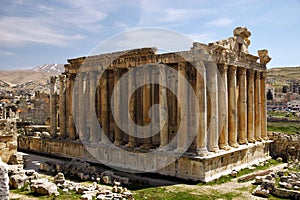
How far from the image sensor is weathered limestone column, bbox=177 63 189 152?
2045 cm

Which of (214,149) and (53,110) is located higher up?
(53,110)

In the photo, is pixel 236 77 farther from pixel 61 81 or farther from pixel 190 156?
pixel 61 81

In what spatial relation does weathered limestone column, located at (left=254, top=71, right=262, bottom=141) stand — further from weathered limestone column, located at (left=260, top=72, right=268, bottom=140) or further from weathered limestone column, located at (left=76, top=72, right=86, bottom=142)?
weathered limestone column, located at (left=76, top=72, right=86, bottom=142)

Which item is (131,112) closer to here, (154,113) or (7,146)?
(154,113)

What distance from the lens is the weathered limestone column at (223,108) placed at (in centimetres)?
2142

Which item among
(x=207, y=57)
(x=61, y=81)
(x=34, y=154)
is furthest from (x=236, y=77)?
(x=34, y=154)

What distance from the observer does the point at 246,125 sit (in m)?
24.7

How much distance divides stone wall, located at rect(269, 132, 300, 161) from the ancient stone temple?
1.48 metres

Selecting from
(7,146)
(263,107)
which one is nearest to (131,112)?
(7,146)

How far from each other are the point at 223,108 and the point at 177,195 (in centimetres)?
745

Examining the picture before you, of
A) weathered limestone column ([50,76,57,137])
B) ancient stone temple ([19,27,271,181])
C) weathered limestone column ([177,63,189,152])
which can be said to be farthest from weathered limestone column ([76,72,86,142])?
weathered limestone column ([177,63,189,152])

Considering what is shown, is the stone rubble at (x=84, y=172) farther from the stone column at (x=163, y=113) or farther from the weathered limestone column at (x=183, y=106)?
the weathered limestone column at (x=183, y=106)

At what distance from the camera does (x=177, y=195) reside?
16.4 m

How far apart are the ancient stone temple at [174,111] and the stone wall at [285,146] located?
1.48 meters
